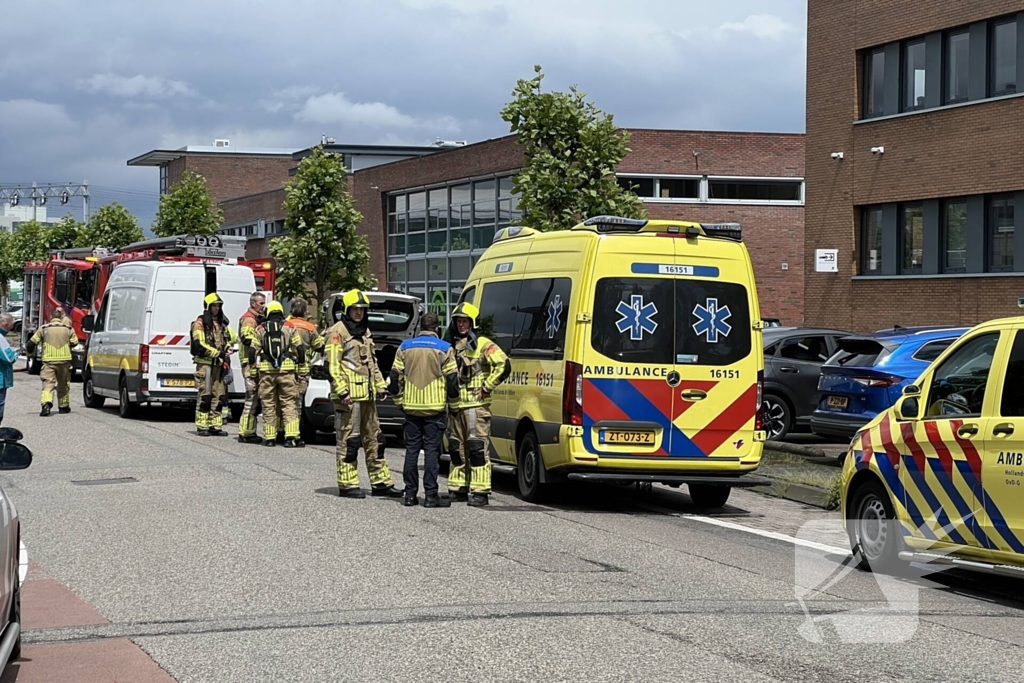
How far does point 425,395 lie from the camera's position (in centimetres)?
1233

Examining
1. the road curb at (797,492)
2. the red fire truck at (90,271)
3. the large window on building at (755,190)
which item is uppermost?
the large window on building at (755,190)

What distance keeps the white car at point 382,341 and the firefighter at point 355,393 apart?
4.54 m

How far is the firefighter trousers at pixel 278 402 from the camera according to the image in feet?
58.5

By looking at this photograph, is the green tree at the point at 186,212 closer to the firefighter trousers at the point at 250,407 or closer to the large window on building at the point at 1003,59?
the large window on building at the point at 1003,59

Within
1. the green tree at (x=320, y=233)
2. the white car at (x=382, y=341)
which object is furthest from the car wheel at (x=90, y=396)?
the green tree at (x=320, y=233)

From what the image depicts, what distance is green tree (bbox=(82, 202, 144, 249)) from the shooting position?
60.0 metres

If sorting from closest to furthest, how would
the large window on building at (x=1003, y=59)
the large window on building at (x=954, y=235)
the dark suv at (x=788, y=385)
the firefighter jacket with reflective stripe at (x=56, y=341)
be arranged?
the dark suv at (x=788, y=385) < the firefighter jacket with reflective stripe at (x=56, y=341) < the large window on building at (x=1003, y=59) < the large window on building at (x=954, y=235)

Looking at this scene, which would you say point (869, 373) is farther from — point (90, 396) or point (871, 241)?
point (90, 396)

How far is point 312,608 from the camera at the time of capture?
25.9 feet

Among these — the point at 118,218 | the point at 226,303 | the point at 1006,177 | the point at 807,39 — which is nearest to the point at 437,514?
the point at 226,303

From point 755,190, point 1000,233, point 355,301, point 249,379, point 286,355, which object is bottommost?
point 249,379

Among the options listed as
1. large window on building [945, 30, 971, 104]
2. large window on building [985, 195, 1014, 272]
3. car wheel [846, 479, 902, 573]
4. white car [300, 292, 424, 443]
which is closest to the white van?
white car [300, 292, 424, 443]

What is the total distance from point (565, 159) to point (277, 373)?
8.81 metres

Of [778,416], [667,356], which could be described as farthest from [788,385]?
[667,356]
